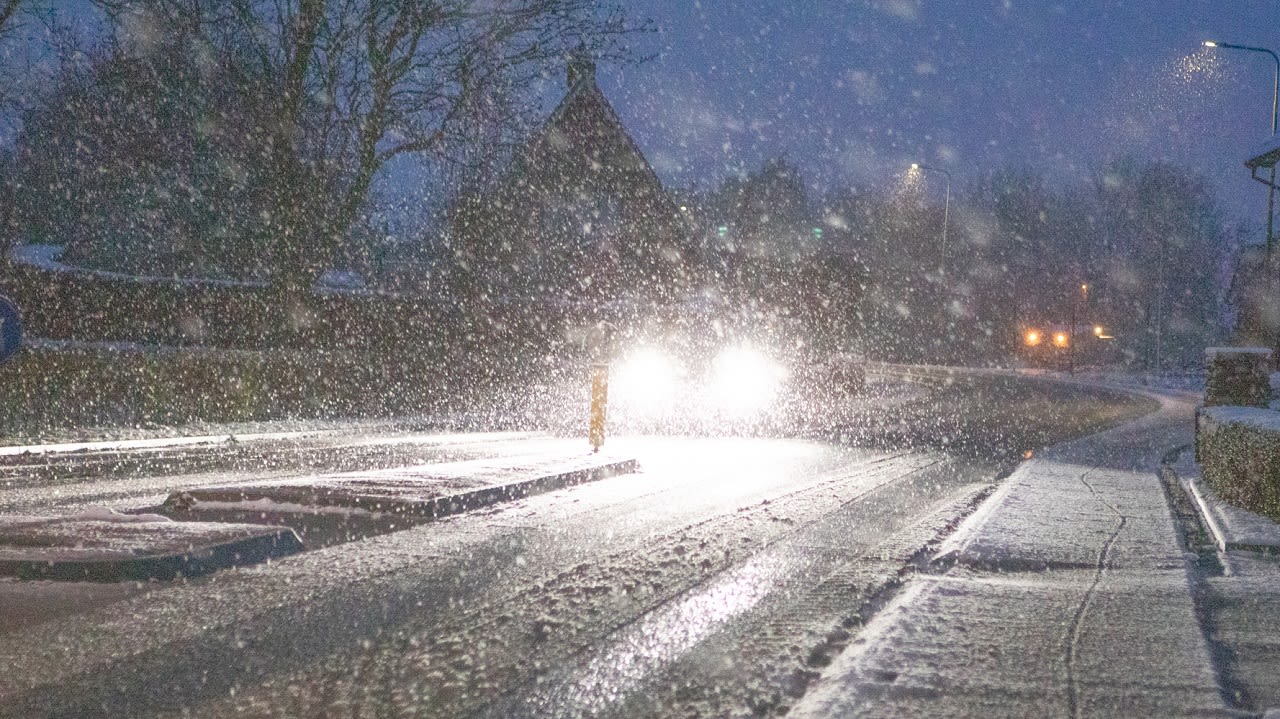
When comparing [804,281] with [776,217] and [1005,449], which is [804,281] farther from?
[1005,449]

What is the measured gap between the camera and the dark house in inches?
1368

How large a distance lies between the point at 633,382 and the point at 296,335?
37.0ft

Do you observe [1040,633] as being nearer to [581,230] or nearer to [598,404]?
[598,404]

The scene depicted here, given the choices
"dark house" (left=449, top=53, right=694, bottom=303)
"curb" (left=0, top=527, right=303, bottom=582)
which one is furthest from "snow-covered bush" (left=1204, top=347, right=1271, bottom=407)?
"dark house" (left=449, top=53, right=694, bottom=303)

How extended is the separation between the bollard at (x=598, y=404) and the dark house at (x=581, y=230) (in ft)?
58.4

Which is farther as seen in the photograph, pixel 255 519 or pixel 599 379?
pixel 599 379

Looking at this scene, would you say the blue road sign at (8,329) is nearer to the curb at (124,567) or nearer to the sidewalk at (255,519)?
the sidewalk at (255,519)

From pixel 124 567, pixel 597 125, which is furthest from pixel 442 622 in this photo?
pixel 597 125

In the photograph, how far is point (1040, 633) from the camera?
17.0ft

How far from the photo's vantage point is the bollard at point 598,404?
1389 cm

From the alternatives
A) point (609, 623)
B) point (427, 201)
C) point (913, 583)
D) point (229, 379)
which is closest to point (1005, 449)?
point (913, 583)

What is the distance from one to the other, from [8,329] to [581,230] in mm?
29346

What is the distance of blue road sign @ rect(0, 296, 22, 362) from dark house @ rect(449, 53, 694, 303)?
2285 cm

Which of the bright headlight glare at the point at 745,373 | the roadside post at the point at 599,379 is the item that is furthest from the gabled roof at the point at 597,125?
the roadside post at the point at 599,379
